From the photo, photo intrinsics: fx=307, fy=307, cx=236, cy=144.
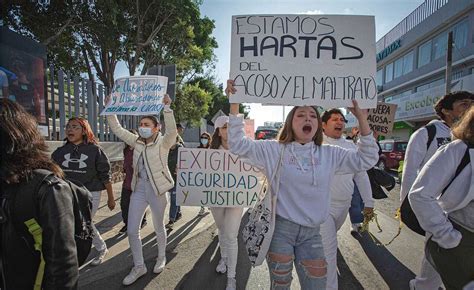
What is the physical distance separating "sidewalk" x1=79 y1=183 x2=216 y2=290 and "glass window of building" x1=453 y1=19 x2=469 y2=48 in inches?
953

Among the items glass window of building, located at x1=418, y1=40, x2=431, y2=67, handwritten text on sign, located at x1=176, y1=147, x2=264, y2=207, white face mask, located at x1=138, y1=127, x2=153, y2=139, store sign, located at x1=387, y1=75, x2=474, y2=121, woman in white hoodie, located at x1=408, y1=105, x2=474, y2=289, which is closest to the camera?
woman in white hoodie, located at x1=408, y1=105, x2=474, y2=289

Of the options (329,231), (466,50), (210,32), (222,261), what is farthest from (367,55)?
(466,50)

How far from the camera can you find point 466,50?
70.1 ft

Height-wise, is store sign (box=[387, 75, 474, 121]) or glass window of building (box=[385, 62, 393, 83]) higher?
glass window of building (box=[385, 62, 393, 83])

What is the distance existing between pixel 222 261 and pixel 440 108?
289 cm

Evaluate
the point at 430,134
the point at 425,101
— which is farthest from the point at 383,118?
the point at 425,101

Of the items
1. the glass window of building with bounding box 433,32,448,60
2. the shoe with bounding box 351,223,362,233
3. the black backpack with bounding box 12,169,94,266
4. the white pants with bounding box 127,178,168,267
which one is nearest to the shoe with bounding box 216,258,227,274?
the white pants with bounding box 127,178,168,267

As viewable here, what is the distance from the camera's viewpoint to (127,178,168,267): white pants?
11.1 ft

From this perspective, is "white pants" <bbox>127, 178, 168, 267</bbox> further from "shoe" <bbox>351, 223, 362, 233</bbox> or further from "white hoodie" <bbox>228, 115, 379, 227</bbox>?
"shoe" <bbox>351, 223, 362, 233</bbox>

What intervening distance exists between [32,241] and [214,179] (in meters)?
2.65

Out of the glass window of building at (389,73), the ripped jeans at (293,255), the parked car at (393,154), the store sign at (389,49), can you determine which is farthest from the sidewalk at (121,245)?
the glass window of building at (389,73)

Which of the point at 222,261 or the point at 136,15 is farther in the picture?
the point at 136,15

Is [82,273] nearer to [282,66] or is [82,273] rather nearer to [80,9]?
[282,66]

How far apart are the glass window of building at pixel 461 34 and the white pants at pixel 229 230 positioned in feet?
83.3
